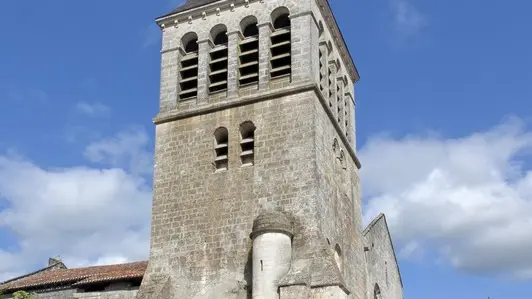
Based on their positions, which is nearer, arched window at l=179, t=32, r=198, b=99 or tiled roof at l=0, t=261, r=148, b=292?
tiled roof at l=0, t=261, r=148, b=292

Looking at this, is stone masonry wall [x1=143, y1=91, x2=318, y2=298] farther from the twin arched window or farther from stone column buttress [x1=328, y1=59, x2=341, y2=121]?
stone column buttress [x1=328, y1=59, x2=341, y2=121]

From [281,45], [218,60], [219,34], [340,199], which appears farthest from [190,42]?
[340,199]

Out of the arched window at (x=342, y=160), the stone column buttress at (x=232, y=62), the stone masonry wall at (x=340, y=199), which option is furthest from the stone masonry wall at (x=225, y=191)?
the arched window at (x=342, y=160)

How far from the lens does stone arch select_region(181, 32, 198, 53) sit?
23.2 metres

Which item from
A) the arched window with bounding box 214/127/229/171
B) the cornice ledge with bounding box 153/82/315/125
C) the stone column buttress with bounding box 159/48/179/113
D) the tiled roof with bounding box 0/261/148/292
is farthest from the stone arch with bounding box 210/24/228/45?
the tiled roof with bounding box 0/261/148/292

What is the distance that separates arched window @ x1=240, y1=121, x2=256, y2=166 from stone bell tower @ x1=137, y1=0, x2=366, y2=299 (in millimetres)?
32

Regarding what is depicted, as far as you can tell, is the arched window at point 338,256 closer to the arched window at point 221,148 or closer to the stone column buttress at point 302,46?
the arched window at point 221,148

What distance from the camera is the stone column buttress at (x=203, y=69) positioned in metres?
21.9

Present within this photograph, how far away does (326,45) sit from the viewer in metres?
23.0

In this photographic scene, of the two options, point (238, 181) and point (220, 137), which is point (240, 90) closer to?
point (220, 137)

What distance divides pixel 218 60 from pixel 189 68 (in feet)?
3.23

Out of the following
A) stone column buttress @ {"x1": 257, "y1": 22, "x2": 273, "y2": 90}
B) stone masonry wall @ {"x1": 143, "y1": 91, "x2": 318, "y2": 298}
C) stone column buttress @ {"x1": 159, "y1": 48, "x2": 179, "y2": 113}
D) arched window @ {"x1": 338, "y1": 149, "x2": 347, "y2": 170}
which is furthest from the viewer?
arched window @ {"x1": 338, "y1": 149, "x2": 347, "y2": 170}

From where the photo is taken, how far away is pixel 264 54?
70.7 ft

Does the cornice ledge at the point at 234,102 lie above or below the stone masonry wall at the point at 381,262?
above
